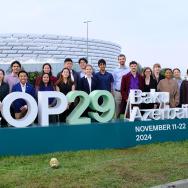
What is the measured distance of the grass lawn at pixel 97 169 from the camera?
6770 millimetres

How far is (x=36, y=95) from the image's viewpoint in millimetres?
9562

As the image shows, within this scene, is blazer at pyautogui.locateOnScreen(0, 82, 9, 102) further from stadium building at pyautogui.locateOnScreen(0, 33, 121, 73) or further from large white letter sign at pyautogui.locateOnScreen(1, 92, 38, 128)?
stadium building at pyautogui.locateOnScreen(0, 33, 121, 73)

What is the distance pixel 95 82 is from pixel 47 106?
154cm

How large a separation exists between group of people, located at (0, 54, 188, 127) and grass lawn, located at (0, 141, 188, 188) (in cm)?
112

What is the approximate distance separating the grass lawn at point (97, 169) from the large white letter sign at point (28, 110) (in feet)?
A: 2.13

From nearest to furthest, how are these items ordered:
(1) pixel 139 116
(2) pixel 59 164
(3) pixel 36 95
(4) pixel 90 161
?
1. (2) pixel 59 164
2. (4) pixel 90 161
3. (3) pixel 36 95
4. (1) pixel 139 116

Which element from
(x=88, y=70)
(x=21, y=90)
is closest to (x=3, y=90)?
(x=21, y=90)

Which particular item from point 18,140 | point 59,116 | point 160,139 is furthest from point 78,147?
point 160,139

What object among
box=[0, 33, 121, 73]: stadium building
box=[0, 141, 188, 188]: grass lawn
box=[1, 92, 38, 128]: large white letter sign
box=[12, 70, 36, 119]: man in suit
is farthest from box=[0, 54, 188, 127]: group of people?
box=[0, 33, 121, 73]: stadium building

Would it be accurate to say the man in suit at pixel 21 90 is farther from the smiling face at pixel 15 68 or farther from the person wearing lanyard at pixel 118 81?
the person wearing lanyard at pixel 118 81

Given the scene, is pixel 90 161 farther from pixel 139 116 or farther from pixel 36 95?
pixel 139 116

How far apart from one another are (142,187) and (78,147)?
319 centimetres

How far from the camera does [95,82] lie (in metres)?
10.5

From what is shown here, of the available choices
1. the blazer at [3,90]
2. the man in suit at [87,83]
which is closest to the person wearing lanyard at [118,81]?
the man in suit at [87,83]
